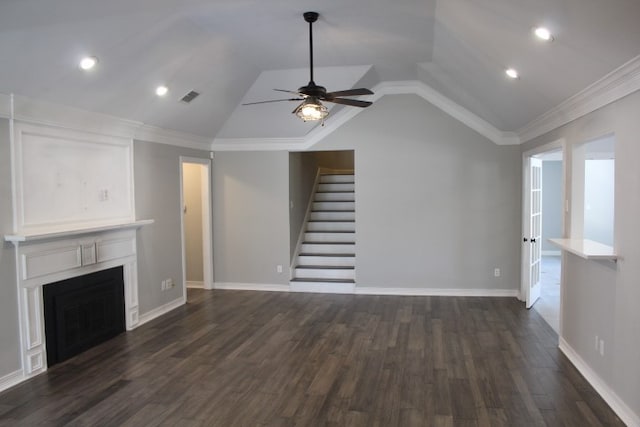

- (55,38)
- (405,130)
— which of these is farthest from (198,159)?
(55,38)

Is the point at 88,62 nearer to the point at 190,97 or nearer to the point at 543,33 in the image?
the point at 190,97

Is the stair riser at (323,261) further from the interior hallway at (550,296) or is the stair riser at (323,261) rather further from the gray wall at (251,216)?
the interior hallway at (550,296)

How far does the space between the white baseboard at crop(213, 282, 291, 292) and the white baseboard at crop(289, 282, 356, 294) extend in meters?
0.16

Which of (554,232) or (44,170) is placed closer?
(44,170)

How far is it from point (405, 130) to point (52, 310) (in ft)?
16.8

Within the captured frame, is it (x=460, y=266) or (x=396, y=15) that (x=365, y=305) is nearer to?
(x=460, y=266)

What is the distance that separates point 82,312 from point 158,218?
171 centimetres

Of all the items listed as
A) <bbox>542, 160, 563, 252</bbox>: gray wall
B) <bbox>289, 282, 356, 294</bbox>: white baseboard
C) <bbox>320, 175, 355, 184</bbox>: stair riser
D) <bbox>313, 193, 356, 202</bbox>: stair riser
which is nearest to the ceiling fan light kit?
<bbox>289, 282, 356, 294</bbox>: white baseboard

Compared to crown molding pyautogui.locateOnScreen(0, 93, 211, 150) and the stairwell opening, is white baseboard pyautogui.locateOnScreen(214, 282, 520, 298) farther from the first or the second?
crown molding pyautogui.locateOnScreen(0, 93, 211, 150)

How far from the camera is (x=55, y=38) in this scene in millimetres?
3523

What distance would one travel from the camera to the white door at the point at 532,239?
629 centimetres

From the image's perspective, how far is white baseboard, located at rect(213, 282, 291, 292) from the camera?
7539 millimetres

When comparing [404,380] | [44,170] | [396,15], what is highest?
[396,15]

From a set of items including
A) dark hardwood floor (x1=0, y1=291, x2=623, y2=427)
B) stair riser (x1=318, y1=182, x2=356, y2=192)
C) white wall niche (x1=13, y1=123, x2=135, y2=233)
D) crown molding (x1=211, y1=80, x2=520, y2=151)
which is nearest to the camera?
dark hardwood floor (x1=0, y1=291, x2=623, y2=427)
